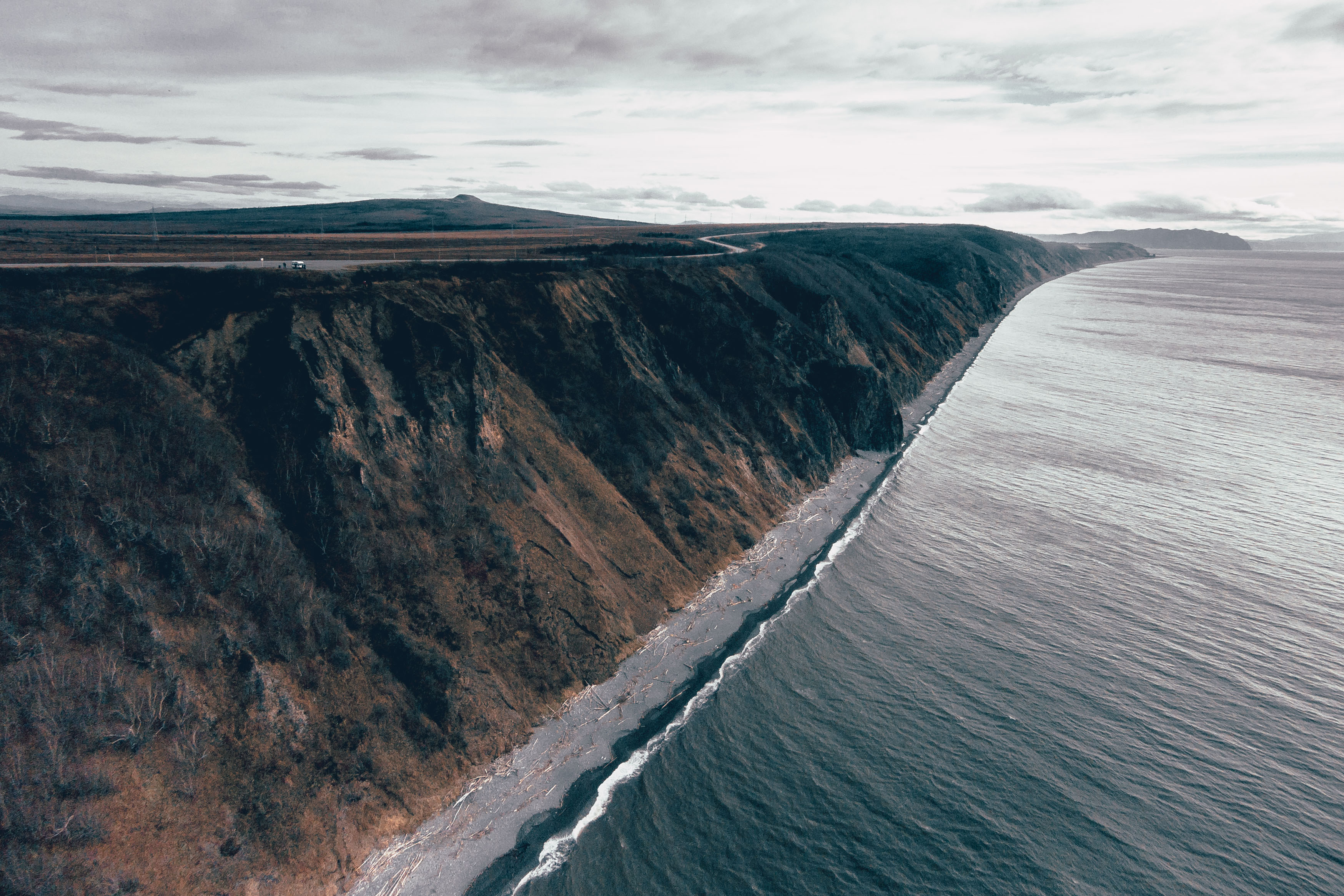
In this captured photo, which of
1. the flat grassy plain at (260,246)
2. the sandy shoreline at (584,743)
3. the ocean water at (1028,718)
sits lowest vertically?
the sandy shoreline at (584,743)

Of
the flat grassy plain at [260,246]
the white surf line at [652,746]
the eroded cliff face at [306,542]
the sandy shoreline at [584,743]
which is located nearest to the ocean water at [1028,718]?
the white surf line at [652,746]

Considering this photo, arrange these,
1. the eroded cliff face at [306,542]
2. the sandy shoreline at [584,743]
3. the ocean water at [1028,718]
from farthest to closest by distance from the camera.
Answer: the sandy shoreline at [584,743], the ocean water at [1028,718], the eroded cliff face at [306,542]

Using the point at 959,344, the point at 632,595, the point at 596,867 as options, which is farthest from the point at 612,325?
the point at 959,344

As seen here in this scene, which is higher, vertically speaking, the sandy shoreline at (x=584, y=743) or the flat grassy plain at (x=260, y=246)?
the flat grassy plain at (x=260, y=246)

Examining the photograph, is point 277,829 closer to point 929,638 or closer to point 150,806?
point 150,806

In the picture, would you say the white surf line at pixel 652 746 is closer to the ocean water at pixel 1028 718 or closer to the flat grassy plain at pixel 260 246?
the ocean water at pixel 1028 718

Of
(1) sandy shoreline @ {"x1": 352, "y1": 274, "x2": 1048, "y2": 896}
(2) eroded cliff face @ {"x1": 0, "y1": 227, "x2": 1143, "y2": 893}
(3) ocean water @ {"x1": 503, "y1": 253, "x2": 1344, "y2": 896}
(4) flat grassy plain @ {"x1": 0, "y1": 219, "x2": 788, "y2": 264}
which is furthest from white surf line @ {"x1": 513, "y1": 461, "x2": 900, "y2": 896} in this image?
(4) flat grassy plain @ {"x1": 0, "y1": 219, "x2": 788, "y2": 264}

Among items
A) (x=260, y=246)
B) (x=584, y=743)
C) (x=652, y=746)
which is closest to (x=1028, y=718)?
(x=652, y=746)
